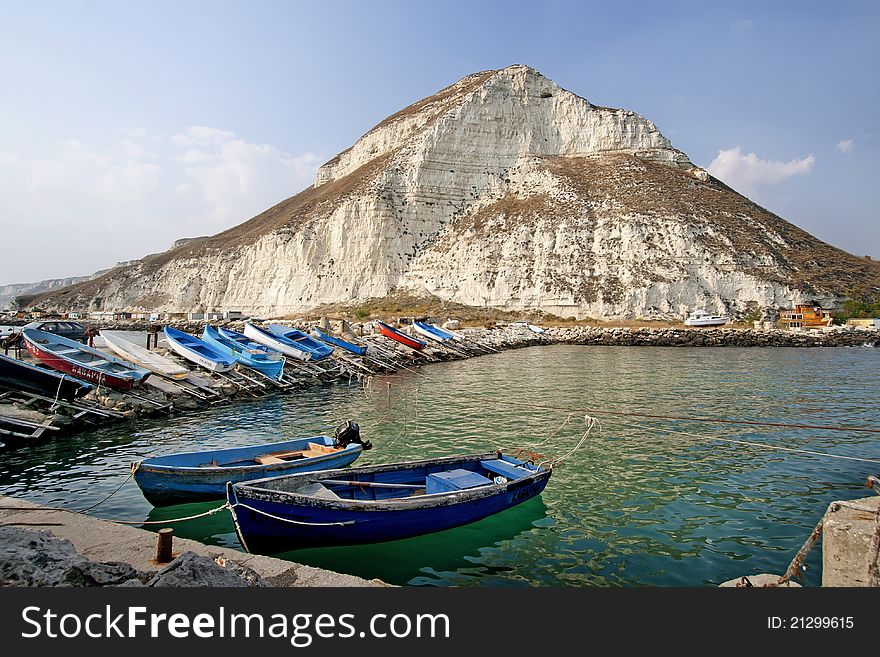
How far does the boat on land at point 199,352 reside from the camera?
79.9ft

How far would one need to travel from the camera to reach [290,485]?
27.9 feet

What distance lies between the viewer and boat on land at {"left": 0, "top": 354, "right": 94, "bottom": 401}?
16.0m

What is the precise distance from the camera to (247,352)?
2719cm

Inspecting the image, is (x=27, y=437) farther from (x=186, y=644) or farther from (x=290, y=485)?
(x=186, y=644)

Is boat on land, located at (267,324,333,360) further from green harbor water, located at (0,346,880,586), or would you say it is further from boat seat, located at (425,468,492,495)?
boat seat, located at (425,468,492,495)

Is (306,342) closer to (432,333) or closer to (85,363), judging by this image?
(432,333)

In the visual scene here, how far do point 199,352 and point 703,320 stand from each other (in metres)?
55.6

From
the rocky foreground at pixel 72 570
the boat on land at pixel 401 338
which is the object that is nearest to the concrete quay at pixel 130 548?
the rocky foreground at pixel 72 570

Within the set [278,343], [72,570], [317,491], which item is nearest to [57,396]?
[317,491]

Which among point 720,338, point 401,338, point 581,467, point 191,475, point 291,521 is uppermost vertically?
point 720,338

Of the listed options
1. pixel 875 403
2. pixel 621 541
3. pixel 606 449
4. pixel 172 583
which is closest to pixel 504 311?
pixel 875 403

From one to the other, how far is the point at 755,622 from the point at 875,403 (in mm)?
22687

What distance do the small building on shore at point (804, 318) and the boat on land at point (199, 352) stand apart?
6246cm

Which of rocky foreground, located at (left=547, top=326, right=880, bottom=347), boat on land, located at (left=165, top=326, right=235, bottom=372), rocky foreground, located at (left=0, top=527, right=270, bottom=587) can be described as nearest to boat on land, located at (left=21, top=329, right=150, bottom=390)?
boat on land, located at (left=165, top=326, right=235, bottom=372)
